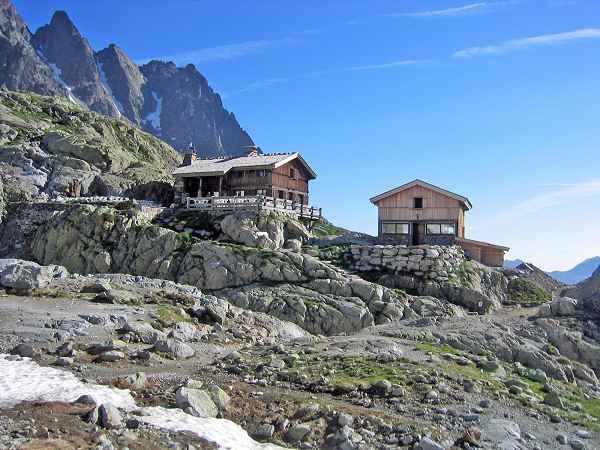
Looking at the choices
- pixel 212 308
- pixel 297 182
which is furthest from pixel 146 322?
pixel 297 182

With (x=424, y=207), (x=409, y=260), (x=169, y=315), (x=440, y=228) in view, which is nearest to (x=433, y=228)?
(x=440, y=228)

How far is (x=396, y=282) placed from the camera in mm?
51531

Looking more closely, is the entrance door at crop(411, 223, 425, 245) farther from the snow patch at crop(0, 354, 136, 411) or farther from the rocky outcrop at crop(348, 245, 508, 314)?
the snow patch at crop(0, 354, 136, 411)

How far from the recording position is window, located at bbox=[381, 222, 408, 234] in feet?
199

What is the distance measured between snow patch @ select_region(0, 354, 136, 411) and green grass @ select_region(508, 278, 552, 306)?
141 feet

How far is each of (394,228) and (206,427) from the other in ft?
153

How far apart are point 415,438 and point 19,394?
11561 millimetres

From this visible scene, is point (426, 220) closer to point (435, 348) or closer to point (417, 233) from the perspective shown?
point (417, 233)

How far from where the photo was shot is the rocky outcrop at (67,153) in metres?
75.3

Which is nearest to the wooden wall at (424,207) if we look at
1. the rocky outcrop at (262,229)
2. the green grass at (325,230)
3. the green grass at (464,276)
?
the green grass at (464,276)

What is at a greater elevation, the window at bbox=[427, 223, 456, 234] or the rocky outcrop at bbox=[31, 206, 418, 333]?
the window at bbox=[427, 223, 456, 234]

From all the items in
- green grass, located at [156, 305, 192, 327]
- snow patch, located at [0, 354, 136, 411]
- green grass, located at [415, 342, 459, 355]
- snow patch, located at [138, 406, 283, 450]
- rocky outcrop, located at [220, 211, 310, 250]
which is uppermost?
rocky outcrop, located at [220, 211, 310, 250]

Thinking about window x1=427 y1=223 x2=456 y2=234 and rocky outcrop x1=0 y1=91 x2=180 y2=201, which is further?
rocky outcrop x1=0 y1=91 x2=180 y2=201

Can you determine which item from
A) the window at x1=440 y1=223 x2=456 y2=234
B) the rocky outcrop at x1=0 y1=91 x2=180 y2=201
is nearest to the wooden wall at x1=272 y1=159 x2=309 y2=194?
the window at x1=440 y1=223 x2=456 y2=234
